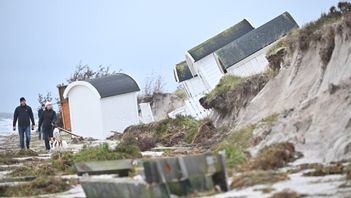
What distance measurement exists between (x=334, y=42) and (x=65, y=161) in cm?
711

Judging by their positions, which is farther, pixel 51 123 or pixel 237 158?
pixel 51 123

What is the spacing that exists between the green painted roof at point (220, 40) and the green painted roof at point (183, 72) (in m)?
4.78

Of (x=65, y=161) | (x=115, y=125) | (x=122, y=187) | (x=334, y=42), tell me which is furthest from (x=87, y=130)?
(x=122, y=187)

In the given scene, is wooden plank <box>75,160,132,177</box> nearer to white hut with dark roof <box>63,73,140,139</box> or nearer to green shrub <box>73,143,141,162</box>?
green shrub <box>73,143,141,162</box>

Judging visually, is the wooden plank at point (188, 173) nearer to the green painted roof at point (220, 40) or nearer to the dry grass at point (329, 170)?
the dry grass at point (329, 170)

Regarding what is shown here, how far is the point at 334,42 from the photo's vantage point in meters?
14.4

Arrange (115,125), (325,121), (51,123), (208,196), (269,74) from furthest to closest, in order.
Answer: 1. (115,125)
2. (51,123)
3. (269,74)
4. (325,121)
5. (208,196)

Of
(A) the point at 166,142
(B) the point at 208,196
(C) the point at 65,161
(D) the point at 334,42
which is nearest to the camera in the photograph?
(B) the point at 208,196

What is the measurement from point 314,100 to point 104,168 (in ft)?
16.1

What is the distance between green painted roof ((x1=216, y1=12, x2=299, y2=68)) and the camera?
27391mm

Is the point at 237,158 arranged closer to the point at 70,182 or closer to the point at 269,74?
the point at 70,182

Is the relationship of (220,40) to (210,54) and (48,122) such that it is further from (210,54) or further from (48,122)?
(48,122)

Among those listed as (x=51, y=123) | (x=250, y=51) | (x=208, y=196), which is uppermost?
(x=250, y=51)

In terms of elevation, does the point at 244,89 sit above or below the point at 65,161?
above
